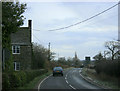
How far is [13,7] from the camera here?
15.1 m

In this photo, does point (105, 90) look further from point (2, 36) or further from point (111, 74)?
point (2, 36)

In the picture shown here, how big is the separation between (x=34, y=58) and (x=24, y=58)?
13.6 feet

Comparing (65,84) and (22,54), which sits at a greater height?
(22,54)

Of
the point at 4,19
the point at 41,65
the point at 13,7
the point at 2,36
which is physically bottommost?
the point at 41,65

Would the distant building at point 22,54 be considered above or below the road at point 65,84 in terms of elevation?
above

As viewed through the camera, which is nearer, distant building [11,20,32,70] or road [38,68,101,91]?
road [38,68,101,91]

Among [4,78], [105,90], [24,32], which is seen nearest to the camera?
[4,78]

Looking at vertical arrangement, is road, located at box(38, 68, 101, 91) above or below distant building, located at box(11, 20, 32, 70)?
below

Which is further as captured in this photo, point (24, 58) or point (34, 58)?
point (34, 58)

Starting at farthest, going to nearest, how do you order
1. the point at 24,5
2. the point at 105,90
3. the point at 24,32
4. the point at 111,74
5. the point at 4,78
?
the point at 24,32, the point at 111,74, the point at 105,90, the point at 24,5, the point at 4,78

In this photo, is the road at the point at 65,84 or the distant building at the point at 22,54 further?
the distant building at the point at 22,54

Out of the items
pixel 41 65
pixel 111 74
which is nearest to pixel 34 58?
pixel 41 65

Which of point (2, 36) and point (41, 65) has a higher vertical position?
point (2, 36)

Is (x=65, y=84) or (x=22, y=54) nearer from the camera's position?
(x=65, y=84)
